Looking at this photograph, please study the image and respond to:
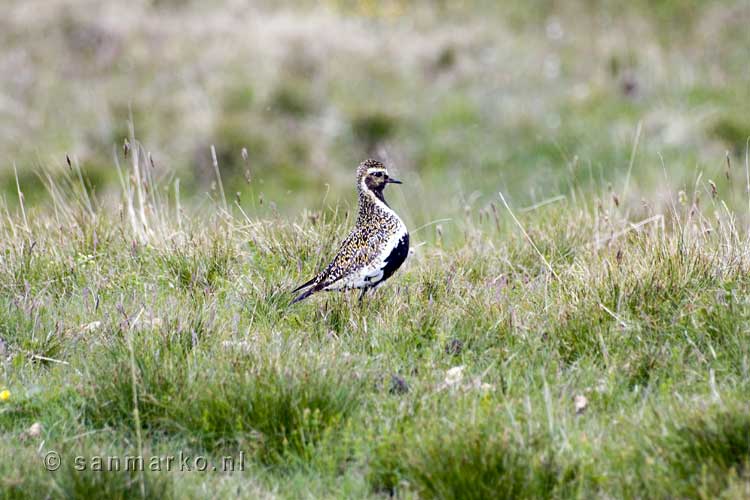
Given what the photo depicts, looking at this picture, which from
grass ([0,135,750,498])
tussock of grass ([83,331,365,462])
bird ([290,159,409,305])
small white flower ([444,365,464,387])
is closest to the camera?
grass ([0,135,750,498])

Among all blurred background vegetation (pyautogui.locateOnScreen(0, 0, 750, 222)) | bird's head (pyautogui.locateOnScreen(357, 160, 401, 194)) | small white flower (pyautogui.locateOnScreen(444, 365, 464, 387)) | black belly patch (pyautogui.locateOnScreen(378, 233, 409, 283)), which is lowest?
blurred background vegetation (pyautogui.locateOnScreen(0, 0, 750, 222))

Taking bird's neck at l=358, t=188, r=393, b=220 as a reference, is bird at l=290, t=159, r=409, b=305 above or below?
below

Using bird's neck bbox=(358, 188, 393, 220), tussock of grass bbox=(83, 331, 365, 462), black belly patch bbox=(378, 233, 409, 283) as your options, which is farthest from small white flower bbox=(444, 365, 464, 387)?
bird's neck bbox=(358, 188, 393, 220)

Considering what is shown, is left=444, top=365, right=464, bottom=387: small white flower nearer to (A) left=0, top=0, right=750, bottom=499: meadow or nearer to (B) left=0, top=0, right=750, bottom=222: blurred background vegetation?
(A) left=0, top=0, right=750, bottom=499: meadow

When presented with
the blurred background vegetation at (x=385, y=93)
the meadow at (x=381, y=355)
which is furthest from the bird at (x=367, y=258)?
the blurred background vegetation at (x=385, y=93)

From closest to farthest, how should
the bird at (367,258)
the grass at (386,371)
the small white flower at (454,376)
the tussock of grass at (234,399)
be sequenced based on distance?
the grass at (386,371) < the tussock of grass at (234,399) < the small white flower at (454,376) < the bird at (367,258)

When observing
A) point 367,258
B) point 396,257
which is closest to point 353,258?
point 367,258

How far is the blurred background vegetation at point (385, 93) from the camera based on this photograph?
12531 millimetres

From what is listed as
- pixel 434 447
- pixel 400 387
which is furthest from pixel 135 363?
pixel 434 447

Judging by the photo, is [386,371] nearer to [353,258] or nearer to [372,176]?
[353,258]

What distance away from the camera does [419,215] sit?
407 inches

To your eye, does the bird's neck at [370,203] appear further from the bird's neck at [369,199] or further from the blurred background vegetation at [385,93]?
the blurred background vegetation at [385,93]

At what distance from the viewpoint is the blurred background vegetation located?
1253 cm

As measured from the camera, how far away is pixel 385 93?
1530 cm
